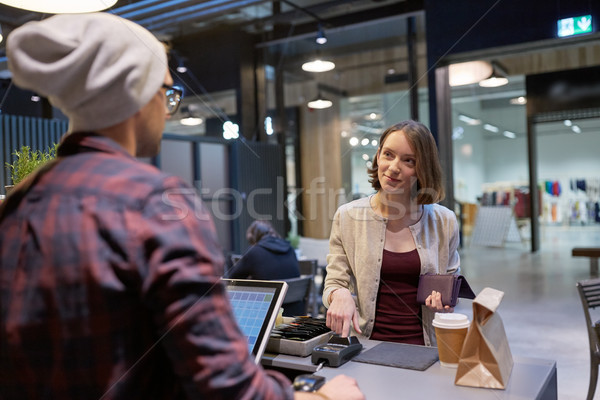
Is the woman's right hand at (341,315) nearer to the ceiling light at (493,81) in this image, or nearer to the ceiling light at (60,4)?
the ceiling light at (60,4)

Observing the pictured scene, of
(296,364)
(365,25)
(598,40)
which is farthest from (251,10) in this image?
(296,364)

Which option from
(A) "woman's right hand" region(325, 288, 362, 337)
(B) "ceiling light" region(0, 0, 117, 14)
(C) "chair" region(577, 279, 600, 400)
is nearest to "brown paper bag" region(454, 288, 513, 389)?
(A) "woman's right hand" region(325, 288, 362, 337)

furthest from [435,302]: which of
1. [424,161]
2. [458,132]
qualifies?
[458,132]

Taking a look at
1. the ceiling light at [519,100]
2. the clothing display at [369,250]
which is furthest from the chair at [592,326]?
the ceiling light at [519,100]

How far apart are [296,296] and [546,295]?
14.8 ft

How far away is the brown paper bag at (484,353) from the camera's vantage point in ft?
4.21

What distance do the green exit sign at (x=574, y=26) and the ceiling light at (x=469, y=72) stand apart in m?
1.40

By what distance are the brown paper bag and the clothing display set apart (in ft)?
1.98

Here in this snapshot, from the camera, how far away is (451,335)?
1445mm

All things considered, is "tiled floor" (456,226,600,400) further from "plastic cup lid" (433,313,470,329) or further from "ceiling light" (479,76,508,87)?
"ceiling light" (479,76,508,87)

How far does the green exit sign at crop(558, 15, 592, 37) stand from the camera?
203 inches

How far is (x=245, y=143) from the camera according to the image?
9.39 m

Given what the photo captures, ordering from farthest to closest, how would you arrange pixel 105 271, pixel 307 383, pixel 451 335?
1. pixel 451 335
2. pixel 307 383
3. pixel 105 271

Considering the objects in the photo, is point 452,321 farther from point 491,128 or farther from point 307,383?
point 491,128
